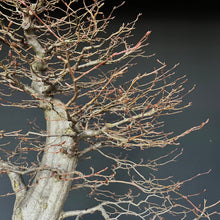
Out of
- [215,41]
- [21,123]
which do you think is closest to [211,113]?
[215,41]

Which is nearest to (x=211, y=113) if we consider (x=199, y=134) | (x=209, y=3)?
(x=199, y=134)

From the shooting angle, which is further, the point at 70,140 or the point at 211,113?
the point at 211,113

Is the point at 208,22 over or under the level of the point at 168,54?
over

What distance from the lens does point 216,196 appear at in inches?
75.3

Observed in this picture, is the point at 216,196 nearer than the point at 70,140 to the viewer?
No

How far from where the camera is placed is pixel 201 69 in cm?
194

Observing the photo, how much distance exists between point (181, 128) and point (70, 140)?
1.13 m

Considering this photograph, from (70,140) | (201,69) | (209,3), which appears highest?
(209,3)

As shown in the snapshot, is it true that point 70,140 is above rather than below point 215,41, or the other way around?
below

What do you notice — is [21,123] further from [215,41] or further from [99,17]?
[215,41]

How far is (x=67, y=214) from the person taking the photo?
115 cm

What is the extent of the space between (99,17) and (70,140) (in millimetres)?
1314

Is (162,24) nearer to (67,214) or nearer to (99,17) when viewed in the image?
(99,17)

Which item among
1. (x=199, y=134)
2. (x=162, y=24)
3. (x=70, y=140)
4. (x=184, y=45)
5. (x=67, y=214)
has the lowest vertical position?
(x=67, y=214)
